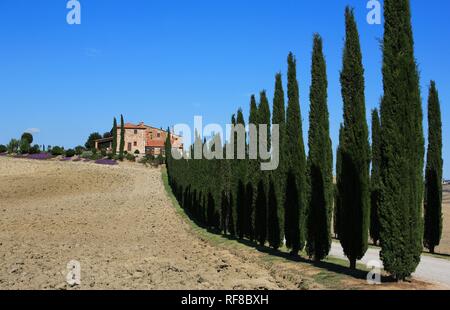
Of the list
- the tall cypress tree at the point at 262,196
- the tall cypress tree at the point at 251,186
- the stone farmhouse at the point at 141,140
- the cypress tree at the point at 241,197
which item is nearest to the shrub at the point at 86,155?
the stone farmhouse at the point at 141,140

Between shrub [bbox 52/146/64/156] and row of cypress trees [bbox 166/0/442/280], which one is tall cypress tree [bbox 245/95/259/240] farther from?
shrub [bbox 52/146/64/156]

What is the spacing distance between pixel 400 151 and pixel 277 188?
9.29 metres

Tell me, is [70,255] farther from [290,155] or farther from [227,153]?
[227,153]

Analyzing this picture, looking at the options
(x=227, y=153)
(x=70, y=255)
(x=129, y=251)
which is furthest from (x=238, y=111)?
(x=70, y=255)

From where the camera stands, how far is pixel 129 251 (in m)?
18.0

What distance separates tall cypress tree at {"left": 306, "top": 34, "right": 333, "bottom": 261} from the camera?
14.9 meters

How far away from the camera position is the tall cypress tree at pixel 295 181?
1692 centimetres

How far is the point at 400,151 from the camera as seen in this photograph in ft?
35.5

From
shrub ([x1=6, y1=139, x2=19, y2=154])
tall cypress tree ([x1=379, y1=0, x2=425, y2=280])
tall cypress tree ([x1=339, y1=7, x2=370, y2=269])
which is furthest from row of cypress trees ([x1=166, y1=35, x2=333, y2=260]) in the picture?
shrub ([x1=6, y1=139, x2=19, y2=154])

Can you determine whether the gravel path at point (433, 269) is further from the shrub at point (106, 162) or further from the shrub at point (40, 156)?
the shrub at point (40, 156)

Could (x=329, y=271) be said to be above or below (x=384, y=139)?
below

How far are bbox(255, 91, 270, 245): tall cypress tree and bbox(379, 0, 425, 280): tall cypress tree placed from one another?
10072 millimetres

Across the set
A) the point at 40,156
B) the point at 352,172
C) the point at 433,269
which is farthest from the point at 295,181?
the point at 40,156
